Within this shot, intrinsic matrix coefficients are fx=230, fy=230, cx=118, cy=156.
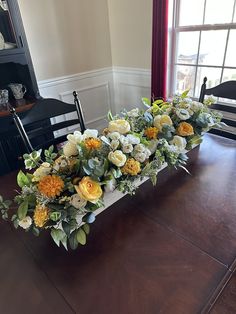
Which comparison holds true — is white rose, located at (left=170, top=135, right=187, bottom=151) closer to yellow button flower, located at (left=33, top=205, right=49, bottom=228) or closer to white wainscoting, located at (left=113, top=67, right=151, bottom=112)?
yellow button flower, located at (left=33, top=205, right=49, bottom=228)

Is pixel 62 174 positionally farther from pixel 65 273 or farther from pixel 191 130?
pixel 191 130


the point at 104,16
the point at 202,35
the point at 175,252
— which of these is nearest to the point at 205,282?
the point at 175,252

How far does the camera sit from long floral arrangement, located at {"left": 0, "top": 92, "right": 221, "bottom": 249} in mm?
669

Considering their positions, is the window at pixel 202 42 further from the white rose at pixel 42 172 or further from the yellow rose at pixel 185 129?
the white rose at pixel 42 172

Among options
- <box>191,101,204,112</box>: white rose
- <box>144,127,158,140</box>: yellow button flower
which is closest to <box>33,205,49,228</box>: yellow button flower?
<box>144,127,158,140</box>: yellow button flower

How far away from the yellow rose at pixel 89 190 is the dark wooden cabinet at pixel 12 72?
4.37ft

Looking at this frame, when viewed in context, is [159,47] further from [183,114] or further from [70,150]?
[70,150]

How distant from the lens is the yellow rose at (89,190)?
647 mm

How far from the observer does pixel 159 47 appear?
2225mm

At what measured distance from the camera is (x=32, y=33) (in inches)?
84.3

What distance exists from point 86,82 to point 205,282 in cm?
250

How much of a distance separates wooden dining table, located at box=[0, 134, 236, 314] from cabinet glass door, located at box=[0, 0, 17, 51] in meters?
1.57

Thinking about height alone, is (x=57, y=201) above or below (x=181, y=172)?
above

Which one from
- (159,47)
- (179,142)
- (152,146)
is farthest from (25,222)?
(159,47)
